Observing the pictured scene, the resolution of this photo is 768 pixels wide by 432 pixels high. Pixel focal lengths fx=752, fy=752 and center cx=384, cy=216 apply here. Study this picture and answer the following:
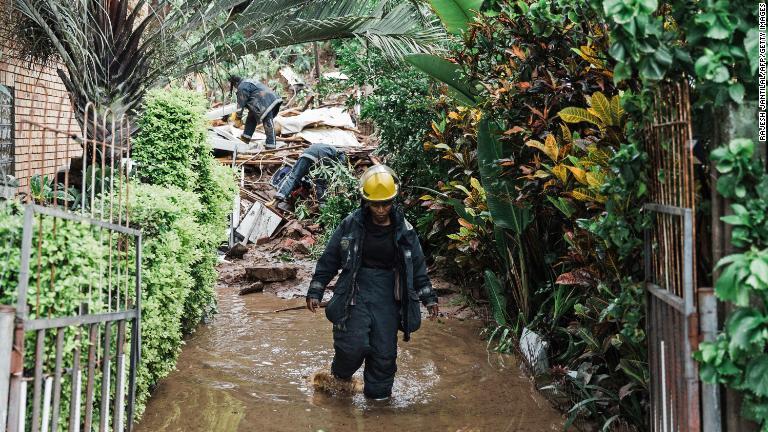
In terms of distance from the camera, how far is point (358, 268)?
224 inches

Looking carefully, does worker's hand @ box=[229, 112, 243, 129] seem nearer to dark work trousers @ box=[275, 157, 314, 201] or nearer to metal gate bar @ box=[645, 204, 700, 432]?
dark work trousers @ box=[275, 157, 314, 201]

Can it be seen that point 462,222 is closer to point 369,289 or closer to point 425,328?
point 425,328

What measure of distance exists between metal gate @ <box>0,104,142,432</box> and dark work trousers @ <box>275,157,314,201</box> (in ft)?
31.3

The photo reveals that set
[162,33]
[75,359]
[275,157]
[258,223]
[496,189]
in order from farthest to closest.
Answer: [275,157]
[258,223]
[162,33]
[496,189]
[75,359]

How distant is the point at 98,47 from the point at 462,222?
431 cm

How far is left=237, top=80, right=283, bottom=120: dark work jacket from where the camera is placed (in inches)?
596

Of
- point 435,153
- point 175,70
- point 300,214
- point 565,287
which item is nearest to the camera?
point 565,287

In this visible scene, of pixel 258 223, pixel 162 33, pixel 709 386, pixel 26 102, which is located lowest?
pixel 709 386

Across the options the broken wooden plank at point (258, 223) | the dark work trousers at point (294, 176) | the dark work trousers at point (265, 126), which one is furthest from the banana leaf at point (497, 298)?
the dark work trousers at point (265, 126)

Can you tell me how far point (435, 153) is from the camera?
10109 mm

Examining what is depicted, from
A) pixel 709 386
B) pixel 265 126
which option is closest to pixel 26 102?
pixel 265 126

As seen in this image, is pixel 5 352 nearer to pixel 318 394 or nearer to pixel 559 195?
pixel 318 394

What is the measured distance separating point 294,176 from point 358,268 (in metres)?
8.38

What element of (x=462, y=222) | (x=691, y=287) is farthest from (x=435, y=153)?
(x=691, y=287)
